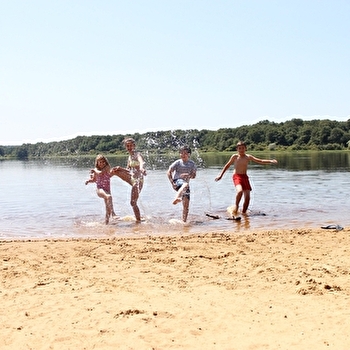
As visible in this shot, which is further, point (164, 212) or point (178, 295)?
point (164, 212)

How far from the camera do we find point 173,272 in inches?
248

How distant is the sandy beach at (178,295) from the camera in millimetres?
4281

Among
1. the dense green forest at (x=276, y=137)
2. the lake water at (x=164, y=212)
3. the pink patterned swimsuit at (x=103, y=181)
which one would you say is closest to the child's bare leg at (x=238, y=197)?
the lake water at (x=164, y=212)

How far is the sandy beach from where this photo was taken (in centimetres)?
428

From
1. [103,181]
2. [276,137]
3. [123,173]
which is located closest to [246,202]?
[123,173]

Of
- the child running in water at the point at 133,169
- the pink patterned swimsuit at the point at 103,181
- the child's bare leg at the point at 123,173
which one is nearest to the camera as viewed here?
the child running in water at the point at 133,169

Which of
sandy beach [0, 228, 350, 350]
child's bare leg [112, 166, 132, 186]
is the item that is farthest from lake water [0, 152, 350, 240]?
sandy beach [0, 228, 350, 350]

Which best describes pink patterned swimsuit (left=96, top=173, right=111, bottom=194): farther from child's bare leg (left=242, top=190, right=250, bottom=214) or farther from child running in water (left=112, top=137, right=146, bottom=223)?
child's bare leg (left=242, top=190, right=250, bottom=214)

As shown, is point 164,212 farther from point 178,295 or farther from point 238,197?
point 178,295

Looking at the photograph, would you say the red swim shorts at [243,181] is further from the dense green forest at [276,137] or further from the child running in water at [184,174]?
the dense green forest at [276,137]

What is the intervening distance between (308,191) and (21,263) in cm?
1306

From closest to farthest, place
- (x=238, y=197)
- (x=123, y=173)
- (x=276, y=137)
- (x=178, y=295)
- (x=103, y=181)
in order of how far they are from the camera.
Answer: (x=178, y=295), (x=123, y=173), (x=103, y=181), (x=238, y=197), (x=276, y=137)

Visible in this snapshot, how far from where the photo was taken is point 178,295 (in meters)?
5.34

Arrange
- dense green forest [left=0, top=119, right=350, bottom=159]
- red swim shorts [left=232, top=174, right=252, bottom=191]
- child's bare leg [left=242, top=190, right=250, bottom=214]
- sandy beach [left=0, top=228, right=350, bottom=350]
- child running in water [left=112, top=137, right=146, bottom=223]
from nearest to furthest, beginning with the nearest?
sandy beach [left=0, top=228, right=350, bottom=350]
child running in water [left=112, top=137, right=146, bottom=223]
child's bare leg [left=242, top=190, right=250, bottom=214]
red swim shorts [left=232, top=174, right=252, bottom=191]
dense green forest [left=0, top=119, right=350, bottom=159]
